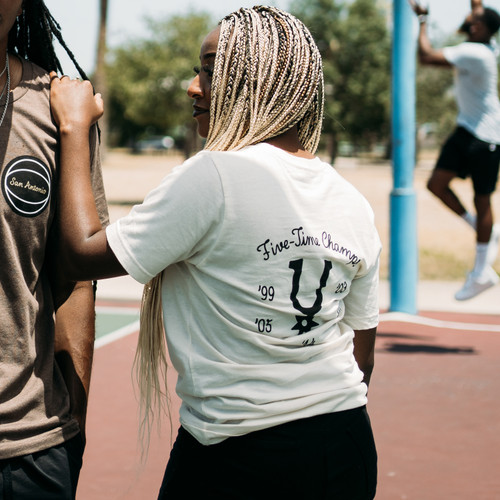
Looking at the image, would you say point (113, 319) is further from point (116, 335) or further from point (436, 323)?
point (436, 323)

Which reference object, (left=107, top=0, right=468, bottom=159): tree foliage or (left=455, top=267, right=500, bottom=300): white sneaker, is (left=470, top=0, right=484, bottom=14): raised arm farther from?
(left=107, top=0, right=468, bottom=159): tree foliage

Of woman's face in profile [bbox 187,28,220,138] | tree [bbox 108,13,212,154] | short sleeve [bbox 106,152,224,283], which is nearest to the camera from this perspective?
short sleeve [bbox 106,152,224,283]

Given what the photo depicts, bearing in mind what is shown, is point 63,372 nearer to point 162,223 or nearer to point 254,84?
point 162,223

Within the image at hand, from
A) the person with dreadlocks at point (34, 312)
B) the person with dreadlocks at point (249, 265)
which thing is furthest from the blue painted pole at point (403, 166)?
the person with dreadlocks at point (34, 312)

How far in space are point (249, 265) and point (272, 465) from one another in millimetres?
464

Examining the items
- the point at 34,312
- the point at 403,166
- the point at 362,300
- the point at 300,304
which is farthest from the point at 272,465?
the point at 403,166

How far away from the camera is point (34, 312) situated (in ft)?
6.61

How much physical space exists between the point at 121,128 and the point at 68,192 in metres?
90.5

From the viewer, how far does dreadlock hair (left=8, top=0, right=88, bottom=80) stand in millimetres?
2285

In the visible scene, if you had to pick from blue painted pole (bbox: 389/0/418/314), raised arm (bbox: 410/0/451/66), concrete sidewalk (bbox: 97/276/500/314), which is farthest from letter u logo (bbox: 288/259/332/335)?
concrete sidewalk (bbox: 97/276/500/314)

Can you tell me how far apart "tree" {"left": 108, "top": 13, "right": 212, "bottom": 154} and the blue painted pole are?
3170cm

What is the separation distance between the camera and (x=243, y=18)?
2.12m

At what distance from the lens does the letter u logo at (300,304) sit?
201cm

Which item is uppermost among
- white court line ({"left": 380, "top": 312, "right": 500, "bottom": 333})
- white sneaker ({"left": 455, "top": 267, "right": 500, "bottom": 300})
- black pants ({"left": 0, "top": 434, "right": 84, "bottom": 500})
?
black pants ({"left": 0, "top": 434, "right": 84, "bottom": 500})
